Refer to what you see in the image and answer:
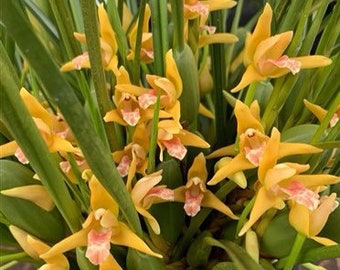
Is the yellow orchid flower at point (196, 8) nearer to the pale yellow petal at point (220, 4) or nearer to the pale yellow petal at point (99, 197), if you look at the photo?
the pale yellow petal at point (220, 4)

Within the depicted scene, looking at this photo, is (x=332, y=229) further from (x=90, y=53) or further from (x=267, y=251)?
(x=90, y=53)

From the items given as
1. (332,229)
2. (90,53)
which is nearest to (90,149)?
(90,53)

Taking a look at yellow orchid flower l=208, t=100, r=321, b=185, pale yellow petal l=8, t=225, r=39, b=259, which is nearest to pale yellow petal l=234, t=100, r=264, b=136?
yellow orchid flower l=208, t=100, r=321, b=185

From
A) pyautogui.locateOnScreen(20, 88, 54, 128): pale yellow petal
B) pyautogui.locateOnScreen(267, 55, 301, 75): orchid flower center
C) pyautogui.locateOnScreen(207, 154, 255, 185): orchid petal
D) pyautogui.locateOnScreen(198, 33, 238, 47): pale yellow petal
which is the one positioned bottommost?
pyautogui.locateOnScreen(207, 154, 255, 185): orchid petal

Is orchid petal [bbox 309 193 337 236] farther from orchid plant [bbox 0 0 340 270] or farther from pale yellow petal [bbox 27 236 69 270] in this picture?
pale yellow petal [bbox 27 236 69 270]

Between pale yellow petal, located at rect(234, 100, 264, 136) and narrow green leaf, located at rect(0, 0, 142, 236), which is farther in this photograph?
pale yellow petal, located at rect(234, 100, 264, 136)

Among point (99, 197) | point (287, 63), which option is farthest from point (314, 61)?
point (99, 197)

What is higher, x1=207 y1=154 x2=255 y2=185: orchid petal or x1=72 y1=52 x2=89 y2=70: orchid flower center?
x1=72 y1=52 x2=89 y2=70: orchid flower center
